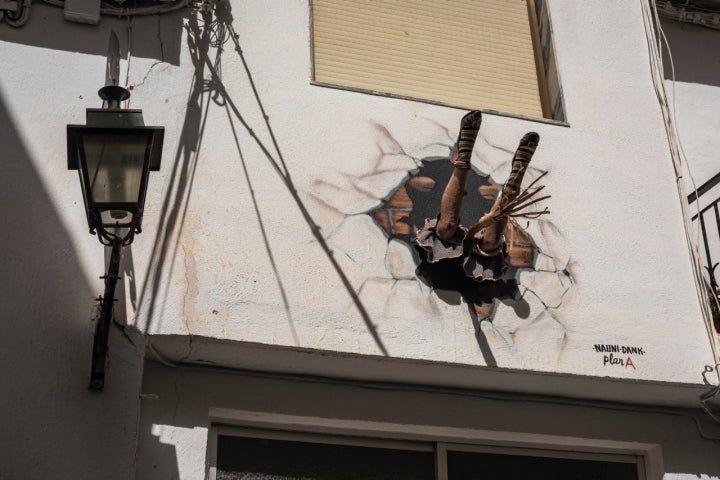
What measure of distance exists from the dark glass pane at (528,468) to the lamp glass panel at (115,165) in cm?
247

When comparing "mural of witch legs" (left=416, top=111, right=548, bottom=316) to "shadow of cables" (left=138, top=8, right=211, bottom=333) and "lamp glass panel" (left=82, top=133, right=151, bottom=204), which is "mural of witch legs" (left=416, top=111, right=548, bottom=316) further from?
"lamp glass panel" (left=82, top=133, right=151, bottom=204)

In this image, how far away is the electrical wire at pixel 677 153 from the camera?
21.1 ft

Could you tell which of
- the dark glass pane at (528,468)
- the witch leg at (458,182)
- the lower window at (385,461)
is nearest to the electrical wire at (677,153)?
the dark glass pane at (528,468)

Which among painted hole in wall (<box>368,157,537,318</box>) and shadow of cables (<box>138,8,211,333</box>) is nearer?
shadow of cables (<box>138,8,211,333</box>)

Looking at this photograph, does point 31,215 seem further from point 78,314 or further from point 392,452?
point 392,452

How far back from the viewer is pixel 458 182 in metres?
6.02

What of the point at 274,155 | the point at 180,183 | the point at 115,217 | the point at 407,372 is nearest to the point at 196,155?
the point at 180,183

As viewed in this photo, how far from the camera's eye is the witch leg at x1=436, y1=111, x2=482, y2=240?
5.85 m

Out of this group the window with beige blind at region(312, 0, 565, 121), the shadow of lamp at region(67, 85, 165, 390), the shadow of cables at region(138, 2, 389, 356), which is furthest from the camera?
the window with beige blind at region(312, 0, 565, 121)

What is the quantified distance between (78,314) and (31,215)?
57 cm

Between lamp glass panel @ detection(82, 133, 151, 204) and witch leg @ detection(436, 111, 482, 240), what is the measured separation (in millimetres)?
1789

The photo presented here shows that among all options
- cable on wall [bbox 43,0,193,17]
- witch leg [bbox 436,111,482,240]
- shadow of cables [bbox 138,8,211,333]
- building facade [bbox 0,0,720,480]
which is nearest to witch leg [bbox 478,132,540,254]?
witch leg [bbox 436,111,482,240]

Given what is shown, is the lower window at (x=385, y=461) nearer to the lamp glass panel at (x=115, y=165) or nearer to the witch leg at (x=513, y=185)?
the witch leg at (x=513, y=185)

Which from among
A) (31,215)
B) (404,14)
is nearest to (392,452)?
(31,215)
